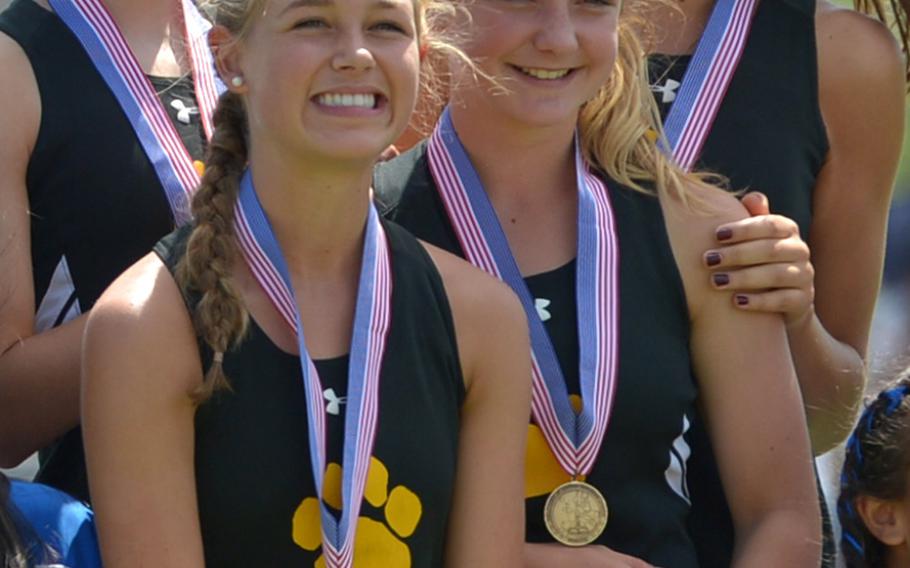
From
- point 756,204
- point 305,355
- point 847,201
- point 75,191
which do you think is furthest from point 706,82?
point 75,191

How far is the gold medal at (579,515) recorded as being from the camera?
11.6ft

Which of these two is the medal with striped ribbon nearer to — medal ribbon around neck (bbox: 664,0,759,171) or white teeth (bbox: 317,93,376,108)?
medal ribbon around neck (bbox: 664,0,759,171)

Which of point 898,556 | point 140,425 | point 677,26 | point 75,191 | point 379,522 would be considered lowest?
point 898,556

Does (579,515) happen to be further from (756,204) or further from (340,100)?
(340,100)

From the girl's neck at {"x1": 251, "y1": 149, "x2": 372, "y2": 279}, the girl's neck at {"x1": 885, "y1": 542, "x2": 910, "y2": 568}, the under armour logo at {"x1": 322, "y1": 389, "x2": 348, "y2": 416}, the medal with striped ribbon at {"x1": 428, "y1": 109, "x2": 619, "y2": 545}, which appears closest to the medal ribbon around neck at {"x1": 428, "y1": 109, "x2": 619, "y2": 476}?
the medal with striped ribbon at {"x1": 428, "y1": 109, "x2": 619, "y2": 545}

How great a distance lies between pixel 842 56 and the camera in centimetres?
408

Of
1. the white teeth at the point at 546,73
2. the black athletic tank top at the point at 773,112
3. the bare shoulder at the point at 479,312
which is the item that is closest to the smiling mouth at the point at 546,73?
the white teeth at the point at 546,73

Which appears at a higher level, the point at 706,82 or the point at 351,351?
the point at 706,82

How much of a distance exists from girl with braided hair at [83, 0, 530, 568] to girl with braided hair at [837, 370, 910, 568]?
0.78m

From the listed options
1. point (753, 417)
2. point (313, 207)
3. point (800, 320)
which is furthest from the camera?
point (800, 320)

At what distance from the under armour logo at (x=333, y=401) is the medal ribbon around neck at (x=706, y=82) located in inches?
38.5

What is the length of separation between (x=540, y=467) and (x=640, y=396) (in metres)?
0.24

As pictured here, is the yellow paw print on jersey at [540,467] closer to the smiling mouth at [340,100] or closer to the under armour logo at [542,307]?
the under armour logo at [542,307]

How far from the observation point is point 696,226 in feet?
12.3
